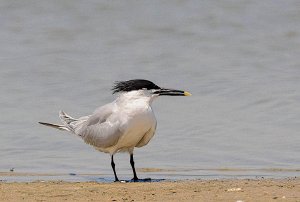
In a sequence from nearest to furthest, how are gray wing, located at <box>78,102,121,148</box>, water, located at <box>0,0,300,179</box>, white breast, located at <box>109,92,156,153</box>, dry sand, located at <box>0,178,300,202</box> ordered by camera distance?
dry sand, located at <box>0,178,300,202</box>, white breast, located at <box>109,92,156,153</box>, gray wing, located at <box>78,102,121,148</box>, water, located at <box>0,0,300,179</box>

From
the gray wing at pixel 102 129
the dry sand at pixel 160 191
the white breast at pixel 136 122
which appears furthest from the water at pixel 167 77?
the dry sand at pixel 160 191

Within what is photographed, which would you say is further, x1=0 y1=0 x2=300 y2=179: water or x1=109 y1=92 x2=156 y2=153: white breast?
x1=0 y1=0 x2=300 y2=179: water

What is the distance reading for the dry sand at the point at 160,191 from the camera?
690 centimetres

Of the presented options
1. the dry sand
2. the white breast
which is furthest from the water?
the dry sand

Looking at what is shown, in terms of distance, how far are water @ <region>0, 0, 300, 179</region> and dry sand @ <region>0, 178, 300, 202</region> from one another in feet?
3.65

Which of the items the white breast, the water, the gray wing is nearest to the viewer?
the white breast

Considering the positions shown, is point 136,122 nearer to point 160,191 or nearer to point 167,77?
point 160,191

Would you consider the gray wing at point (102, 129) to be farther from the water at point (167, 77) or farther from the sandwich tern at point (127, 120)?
the water at point (167, 77)

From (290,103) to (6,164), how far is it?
12.2ft

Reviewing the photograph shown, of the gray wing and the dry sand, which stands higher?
the gray wing

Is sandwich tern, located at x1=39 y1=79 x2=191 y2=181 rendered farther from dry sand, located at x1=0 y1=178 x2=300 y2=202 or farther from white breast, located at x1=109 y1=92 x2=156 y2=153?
dry sand, located at x1=0 y1=178 x2=300 y2=202

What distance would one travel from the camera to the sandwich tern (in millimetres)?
8680

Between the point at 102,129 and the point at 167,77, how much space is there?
406 cm

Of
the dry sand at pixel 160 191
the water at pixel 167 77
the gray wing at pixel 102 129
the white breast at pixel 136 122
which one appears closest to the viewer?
the dry sand at pixel 160 191
